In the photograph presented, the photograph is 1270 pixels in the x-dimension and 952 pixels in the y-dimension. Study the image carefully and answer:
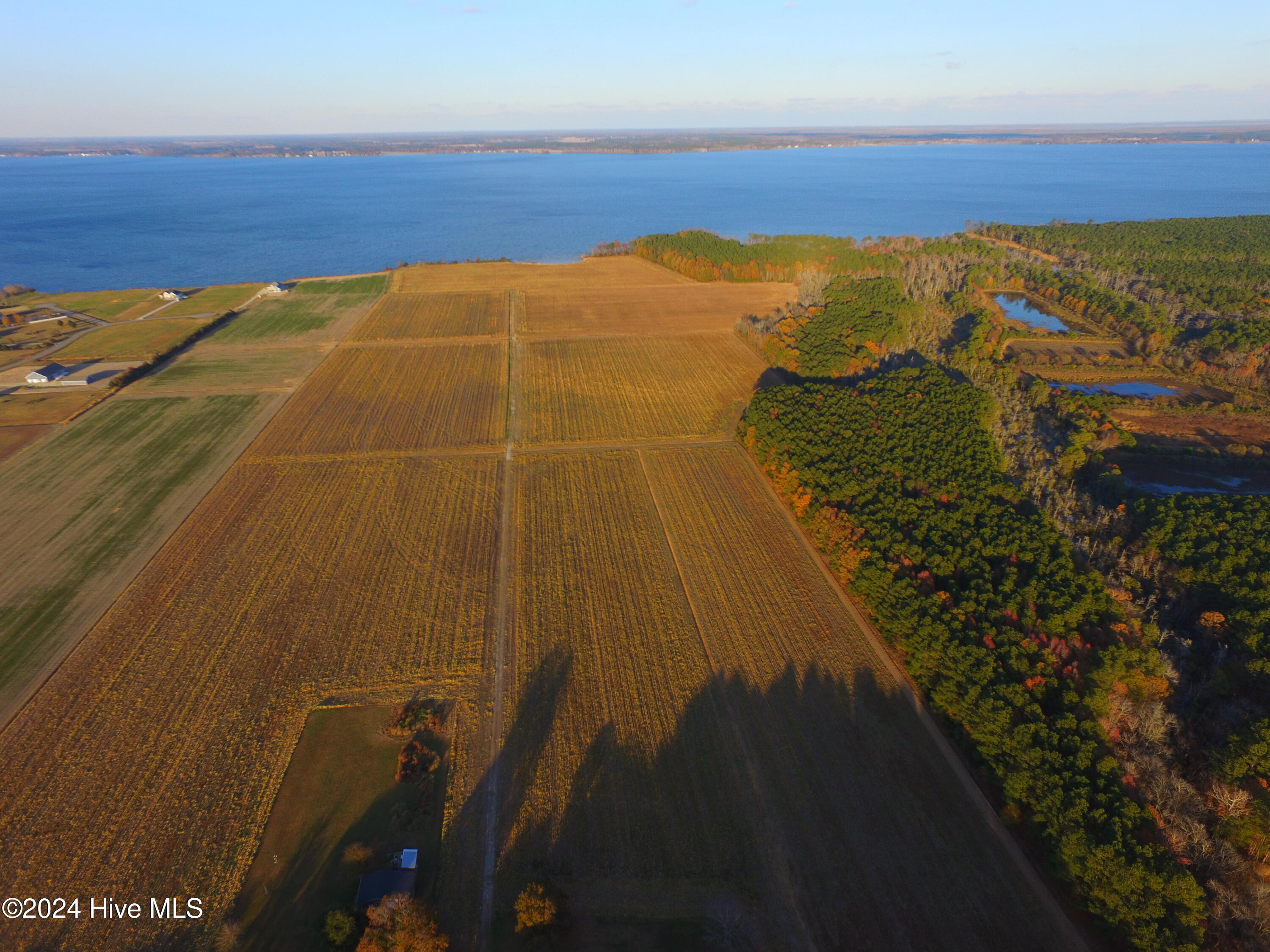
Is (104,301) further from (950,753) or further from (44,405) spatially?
(950,753)

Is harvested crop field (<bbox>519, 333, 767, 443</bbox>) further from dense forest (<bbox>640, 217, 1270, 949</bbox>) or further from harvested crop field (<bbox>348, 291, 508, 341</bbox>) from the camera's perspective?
harvested crop field (<bbox>348, 291, 508, 341</bbox>)

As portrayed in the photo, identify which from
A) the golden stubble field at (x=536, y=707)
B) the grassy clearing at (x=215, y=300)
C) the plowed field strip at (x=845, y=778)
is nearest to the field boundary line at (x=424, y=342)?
the golden stubble field at (x=536, y=707)

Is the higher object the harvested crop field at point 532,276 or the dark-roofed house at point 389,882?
the harvested crop field at point 532,276

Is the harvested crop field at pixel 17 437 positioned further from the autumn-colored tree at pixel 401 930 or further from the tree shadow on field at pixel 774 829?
the autumn-colored tree at pixel 401 930

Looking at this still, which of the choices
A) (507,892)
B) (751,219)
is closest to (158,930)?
(507,892)

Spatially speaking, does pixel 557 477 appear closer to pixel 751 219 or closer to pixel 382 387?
pixel 382 387

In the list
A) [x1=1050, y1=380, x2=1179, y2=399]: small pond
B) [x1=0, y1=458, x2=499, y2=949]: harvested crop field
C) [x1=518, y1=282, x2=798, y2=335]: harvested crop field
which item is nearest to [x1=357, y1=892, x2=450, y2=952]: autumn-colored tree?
[x1=0, y1=458, x2=499, y2=949]: harvested crop field
